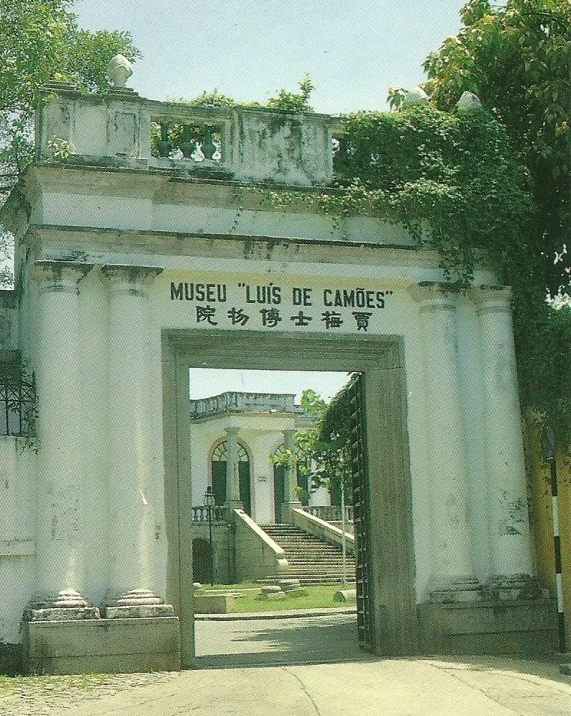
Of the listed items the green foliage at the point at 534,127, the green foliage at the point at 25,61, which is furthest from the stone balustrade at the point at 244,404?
the green foliage at the point at 534,127

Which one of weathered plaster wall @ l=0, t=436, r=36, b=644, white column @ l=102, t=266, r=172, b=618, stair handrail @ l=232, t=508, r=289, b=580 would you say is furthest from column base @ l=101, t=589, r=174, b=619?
stair handrail @ l=232, t=508, r=289, b=580

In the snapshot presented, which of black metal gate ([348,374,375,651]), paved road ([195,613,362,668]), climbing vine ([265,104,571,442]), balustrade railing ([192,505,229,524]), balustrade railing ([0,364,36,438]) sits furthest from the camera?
balustrade railing ([192,505,229,524])

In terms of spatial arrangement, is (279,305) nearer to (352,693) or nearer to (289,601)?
(352,693)

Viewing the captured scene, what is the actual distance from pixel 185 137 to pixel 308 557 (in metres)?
20.9

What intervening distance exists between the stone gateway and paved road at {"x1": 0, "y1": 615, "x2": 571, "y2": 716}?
881 millimetres

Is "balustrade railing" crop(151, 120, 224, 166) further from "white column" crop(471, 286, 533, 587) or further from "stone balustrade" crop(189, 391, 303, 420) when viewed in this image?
"stone balustrade" crop(189, 391, 303, 420)

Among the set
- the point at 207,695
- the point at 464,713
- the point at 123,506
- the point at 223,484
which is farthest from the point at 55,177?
the point at 223,484

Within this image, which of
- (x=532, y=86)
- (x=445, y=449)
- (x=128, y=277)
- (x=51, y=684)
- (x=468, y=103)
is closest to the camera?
(x=51, y=684)

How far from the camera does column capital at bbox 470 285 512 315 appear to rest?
40.5 ft

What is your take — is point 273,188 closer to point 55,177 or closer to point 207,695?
point 55,177

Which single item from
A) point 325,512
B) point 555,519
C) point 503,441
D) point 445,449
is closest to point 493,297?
point 503,441

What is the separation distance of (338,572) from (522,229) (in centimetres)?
1808

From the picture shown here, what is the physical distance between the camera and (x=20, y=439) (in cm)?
1080

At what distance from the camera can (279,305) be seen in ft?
39.1
